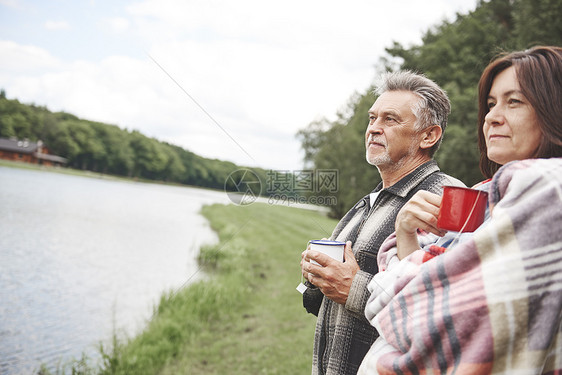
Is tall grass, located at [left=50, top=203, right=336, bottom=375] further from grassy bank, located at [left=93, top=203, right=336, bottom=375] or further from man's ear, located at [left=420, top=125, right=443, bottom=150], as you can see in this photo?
man's ear, located at [left=420, top=125, right=443, bottom=150]

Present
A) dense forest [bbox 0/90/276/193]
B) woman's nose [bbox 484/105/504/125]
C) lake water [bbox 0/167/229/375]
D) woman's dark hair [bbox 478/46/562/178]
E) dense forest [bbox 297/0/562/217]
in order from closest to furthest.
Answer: woman's dark hair [bbox 478/46/562/178] < woman's nose [bbox 484/105/504/125] < lake water [bbox 0/167/229/375] < dense forest [bbox 297/0/562/217] < dense forest [bbox 0/90/276/193]

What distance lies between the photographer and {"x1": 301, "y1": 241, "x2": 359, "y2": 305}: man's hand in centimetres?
172

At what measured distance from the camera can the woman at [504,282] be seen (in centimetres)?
82

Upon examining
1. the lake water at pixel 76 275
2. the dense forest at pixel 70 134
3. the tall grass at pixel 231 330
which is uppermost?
the dense forest at pixel 70 134

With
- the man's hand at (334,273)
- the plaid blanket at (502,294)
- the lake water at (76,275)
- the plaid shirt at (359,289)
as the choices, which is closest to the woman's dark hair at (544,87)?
the plaid blanket at (502,294)

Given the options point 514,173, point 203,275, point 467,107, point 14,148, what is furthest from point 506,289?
point 14,148

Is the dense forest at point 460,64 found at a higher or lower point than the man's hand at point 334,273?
higher

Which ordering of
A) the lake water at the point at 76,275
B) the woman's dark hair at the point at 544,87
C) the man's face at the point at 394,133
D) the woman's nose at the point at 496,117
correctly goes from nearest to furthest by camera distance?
the woman's dark hair at the point at 544,87 → the woman's nose at the point at 496,117 → the man's face at the point at 394,133 → the lake water at the point at 76,275

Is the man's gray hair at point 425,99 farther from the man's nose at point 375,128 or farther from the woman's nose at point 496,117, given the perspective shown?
the woman's nose at point 496,117

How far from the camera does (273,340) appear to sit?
5320mm

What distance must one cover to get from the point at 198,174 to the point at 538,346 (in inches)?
1039

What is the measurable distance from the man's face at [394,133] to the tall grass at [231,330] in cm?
51

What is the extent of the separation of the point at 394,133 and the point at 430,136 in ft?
0.70

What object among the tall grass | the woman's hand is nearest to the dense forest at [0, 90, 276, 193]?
the tall grass
